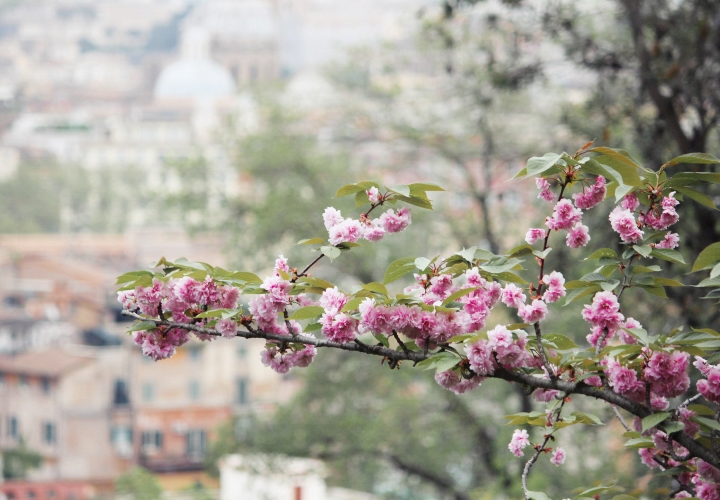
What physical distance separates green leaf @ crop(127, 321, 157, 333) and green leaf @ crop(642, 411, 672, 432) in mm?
625

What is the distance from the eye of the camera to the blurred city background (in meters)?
4.20

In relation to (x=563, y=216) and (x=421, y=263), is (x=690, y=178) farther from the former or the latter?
(x=421, y=263)

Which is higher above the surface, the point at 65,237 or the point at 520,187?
the point at 520,187

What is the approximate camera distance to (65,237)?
12828 millimetres

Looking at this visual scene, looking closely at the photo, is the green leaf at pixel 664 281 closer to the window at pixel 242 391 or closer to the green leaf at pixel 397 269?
the green leaf at pixel 397 269

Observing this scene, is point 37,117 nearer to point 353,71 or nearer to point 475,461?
point 353,71

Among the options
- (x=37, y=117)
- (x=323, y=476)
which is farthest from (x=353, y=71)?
(x=37, y=117)

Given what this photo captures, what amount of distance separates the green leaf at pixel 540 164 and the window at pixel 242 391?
10879 mm

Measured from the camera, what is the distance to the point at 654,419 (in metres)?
1.13

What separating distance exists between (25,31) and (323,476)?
1132 cm

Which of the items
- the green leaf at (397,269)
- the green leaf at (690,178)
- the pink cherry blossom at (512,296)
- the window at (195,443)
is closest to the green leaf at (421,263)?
the green leaf at (397,269)

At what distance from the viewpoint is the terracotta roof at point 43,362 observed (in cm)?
1130

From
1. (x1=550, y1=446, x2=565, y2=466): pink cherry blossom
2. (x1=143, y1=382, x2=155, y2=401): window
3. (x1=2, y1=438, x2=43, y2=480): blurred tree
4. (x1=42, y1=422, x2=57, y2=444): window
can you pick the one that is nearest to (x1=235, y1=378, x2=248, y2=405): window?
(x1=143, y1=382, x2=155, y2=401): window

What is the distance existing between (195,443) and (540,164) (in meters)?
11.0
